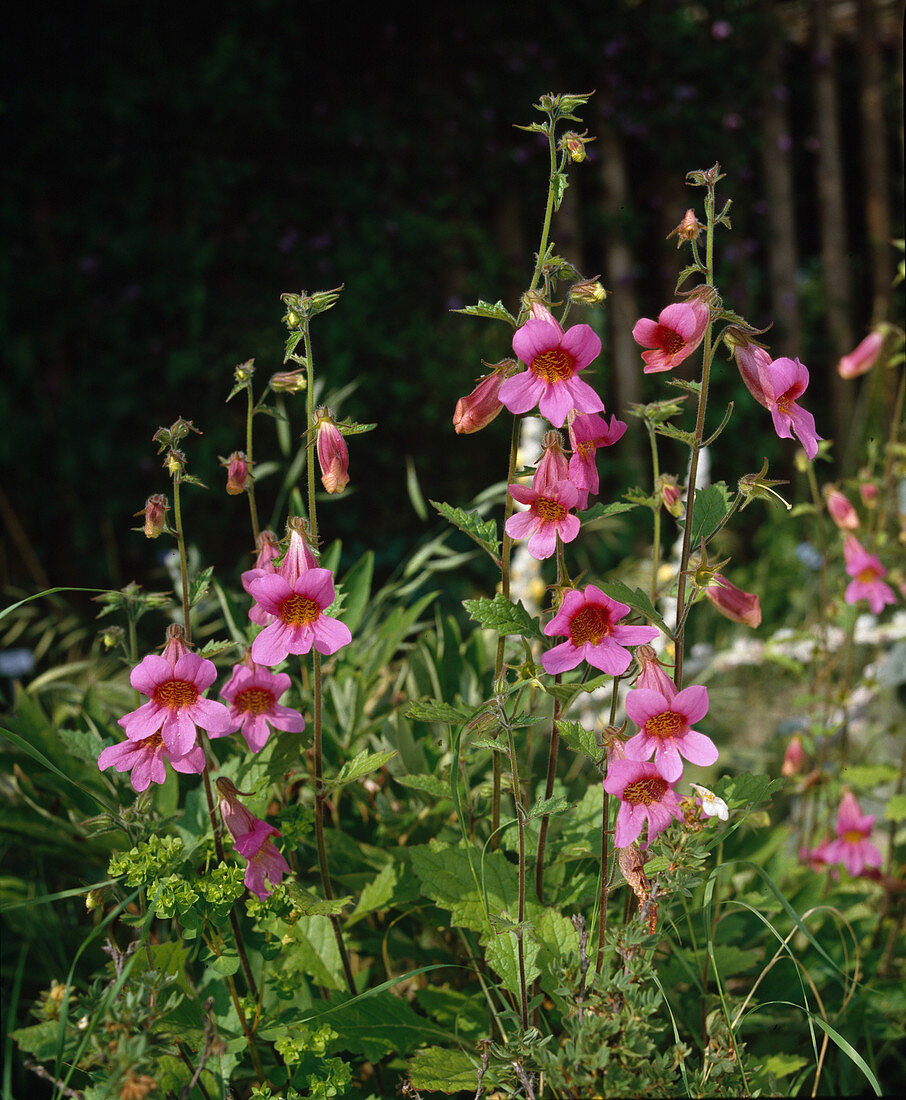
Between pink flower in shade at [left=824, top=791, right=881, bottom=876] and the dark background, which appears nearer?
pink flower in shade at [left=824, top=791, right=881, bottom=876]

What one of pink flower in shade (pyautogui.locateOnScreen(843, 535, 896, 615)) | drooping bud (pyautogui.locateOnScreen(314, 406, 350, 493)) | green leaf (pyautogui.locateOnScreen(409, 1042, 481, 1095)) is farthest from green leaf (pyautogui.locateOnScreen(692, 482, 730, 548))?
pink flower in shade (pyautogui.locateOnScreen(843, 535, 896, 615))

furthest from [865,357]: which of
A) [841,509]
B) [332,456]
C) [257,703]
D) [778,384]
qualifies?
[257,703]

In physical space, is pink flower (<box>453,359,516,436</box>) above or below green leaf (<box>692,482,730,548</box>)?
above

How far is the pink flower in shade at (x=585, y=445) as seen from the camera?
1.00 m

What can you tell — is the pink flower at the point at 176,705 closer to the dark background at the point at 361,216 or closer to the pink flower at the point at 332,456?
the pink flower at the point at 332,456

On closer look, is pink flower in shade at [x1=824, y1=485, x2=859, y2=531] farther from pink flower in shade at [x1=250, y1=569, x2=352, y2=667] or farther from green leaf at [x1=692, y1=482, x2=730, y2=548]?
pink flower in shade at [x1=250, y1=569, x2=352, y2=667]

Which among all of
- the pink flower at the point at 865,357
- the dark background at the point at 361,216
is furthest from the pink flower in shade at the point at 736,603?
the dark background at the point at 361,216

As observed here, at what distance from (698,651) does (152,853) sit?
2086 mm

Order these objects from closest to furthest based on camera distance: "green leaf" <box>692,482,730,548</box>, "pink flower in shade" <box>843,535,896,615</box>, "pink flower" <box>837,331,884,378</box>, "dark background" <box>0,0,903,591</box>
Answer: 1. "green leaf" <box>692,482,730,548</box>
2. "pink flower in shade" <box>843,535,896,615</box>
3. "pink flower" <box>837,331,884,378</box>
4. "dark background" <box>0,0,903,591</box>

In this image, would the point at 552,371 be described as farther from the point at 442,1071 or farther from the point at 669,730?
the point at 442,1071

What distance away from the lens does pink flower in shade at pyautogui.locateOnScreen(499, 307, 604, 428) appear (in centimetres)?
91

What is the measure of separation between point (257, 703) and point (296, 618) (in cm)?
18

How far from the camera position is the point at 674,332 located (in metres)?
0.96

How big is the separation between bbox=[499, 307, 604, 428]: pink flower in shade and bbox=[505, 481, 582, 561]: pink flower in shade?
78 mm
